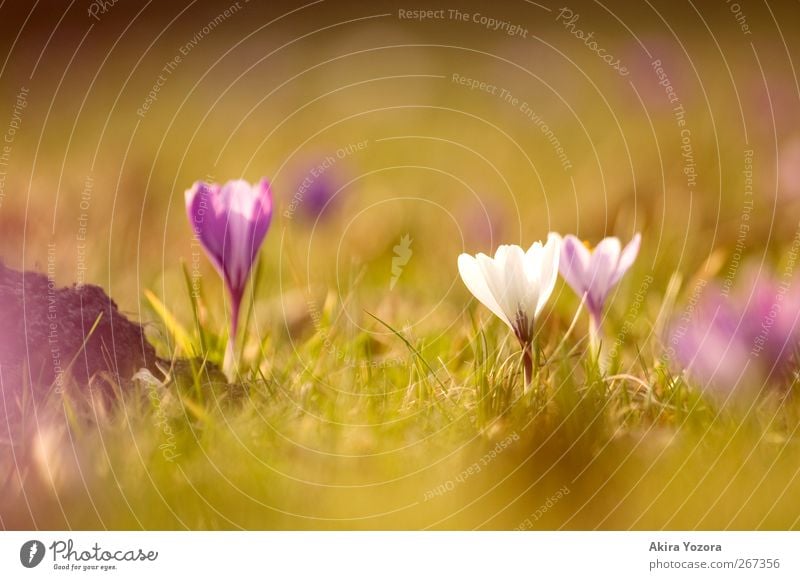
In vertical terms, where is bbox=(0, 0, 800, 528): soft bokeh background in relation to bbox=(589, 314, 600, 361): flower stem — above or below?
above

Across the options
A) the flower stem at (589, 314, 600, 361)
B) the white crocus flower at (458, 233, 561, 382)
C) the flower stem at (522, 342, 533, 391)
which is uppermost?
the white crocus flower at (458, 233, 561, 382)

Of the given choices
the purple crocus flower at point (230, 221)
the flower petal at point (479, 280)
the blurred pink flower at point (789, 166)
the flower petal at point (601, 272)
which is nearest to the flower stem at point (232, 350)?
the purple crocus flower at point (230, 221)

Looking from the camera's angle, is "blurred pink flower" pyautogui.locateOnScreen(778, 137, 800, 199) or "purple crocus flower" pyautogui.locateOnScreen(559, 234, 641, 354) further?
"blurred pink flower" pyautogui.locateOnScreen(778, 137, 800, 199)

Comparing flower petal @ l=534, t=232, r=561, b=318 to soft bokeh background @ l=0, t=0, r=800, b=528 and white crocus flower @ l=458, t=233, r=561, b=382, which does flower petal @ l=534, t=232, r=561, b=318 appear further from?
soft bokeh background @ l=0, t=0, r=800, b=528

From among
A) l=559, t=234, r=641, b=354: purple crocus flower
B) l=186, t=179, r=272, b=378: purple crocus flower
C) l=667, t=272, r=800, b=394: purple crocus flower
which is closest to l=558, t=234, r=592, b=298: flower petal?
l=559, t=234, r=641, b=354: purple crocus flower

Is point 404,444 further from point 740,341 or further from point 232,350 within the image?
point 740,341

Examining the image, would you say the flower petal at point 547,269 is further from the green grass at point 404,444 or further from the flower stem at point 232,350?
the flower stem at point 232,350
